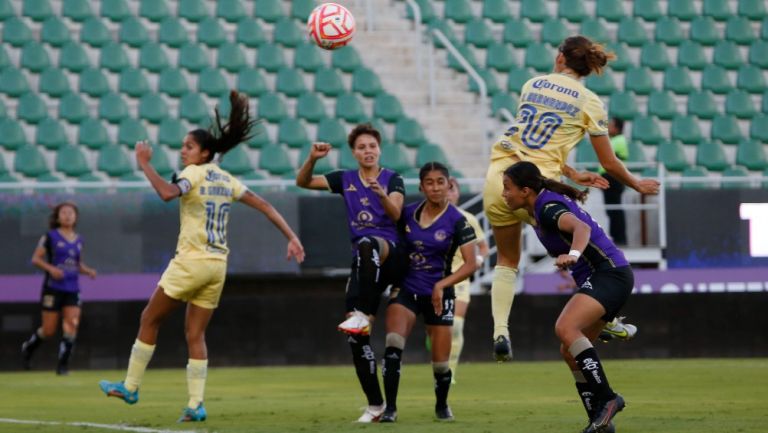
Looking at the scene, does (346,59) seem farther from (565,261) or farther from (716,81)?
(565,261)

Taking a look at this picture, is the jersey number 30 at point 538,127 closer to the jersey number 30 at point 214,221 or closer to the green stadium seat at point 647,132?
the jersey number 30 at point 214,221

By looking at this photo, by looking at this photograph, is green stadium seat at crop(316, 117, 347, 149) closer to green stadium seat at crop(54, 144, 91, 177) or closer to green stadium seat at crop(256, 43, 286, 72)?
green stadium seat at crop(256, 43, 286, 72)

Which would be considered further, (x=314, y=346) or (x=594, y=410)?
(x=314, y=346)

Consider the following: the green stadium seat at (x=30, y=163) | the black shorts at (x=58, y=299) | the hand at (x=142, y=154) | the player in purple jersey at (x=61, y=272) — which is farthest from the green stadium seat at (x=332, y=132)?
the hand at (x=142, y=154)

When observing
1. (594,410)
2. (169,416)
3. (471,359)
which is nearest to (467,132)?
(471,359)

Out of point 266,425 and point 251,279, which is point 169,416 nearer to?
point 266,425

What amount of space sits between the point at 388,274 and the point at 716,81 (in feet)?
46.8

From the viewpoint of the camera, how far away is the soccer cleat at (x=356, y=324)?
29.5ft

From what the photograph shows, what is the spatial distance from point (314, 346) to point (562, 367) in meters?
3.15

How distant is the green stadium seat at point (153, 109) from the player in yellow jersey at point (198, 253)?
34.2 ft

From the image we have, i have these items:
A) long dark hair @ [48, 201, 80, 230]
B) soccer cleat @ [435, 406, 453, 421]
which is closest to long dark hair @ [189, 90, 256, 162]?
soccer cleat @ [435, 406, 453, 421]

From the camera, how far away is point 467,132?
20719mm

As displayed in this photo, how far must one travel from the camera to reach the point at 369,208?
9.49 meters

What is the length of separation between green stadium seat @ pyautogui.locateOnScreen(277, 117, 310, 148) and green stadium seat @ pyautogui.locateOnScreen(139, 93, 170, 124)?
1685mm
